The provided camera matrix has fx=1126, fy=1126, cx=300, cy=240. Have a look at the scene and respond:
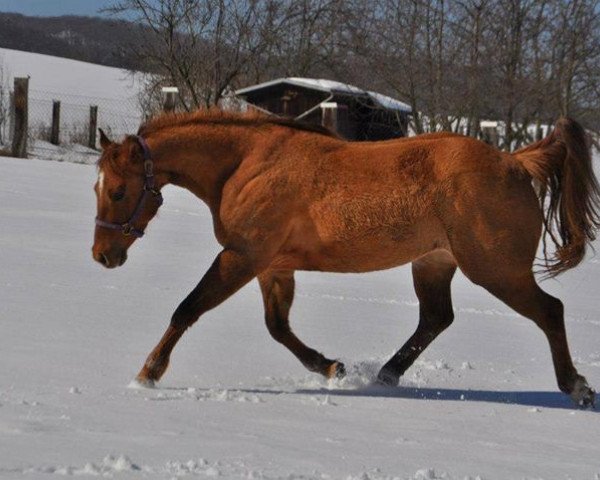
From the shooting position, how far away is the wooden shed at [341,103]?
25.3m

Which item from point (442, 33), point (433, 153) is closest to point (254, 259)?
point (433, 153)

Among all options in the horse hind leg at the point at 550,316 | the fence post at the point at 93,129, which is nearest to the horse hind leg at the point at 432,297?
the horse hind leg at the point at 550,316

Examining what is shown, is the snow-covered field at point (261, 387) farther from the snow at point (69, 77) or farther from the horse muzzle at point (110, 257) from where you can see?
the snow at point (69, 77)

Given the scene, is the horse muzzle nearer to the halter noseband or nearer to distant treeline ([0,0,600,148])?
the halter noseband

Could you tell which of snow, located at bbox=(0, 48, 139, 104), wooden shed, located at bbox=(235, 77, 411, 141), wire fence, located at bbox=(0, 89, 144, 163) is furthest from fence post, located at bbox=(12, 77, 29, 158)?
snow, located at bbox=(0, 48, 139, 104)

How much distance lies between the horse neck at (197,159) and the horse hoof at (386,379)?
4.17 ft

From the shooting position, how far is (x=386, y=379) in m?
6.04

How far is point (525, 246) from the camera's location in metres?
5.84

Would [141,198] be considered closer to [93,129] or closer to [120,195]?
[120,195]

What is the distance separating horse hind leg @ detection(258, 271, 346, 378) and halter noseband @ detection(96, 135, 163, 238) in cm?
82

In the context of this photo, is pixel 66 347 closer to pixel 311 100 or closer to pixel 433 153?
pixel 433 153

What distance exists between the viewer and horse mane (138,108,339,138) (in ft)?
19.8

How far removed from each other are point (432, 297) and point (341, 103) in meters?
21.6

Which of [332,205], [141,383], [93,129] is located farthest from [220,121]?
[93,129]
